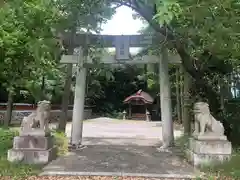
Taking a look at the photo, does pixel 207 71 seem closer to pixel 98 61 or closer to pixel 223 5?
pixel 98 61

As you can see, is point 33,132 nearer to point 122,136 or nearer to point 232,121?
point 232,121

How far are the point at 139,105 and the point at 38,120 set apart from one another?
81.1ft

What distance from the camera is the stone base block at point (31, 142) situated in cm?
806

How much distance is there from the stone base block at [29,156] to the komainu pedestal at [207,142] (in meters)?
3.72

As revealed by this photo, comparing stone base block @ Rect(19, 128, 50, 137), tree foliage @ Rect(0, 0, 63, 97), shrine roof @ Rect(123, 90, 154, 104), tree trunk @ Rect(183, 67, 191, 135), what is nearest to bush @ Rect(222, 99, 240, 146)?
tree trunk @ Rect(183, 67, 191, 135)

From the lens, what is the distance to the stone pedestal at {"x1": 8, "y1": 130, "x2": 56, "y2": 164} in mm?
7934

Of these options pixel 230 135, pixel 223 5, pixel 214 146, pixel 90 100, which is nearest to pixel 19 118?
pixel 90 100

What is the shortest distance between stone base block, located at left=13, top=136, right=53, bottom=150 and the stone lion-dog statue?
298 millimetres

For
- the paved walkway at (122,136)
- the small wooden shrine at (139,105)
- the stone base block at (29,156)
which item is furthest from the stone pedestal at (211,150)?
the small wooden shrine at (139,105)

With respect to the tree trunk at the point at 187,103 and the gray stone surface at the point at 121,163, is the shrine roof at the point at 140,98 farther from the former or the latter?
the gray stone surface at the point at 121,163

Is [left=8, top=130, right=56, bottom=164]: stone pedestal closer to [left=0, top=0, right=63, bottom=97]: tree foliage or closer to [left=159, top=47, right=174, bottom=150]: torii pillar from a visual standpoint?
[left=0, top=0, right=63, bottom=97]: tree foliage

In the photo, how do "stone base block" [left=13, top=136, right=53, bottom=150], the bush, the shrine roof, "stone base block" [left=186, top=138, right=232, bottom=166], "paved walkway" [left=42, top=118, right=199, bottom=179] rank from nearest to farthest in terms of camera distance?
"paved walkway" [left=42, top=118, right=199, bottom=179], "stone base block" [left=186, top=138, right=232, bottom=166], "stone base block" [left=13, top=136, right=53, bottom=150], the bush, the shrine roof

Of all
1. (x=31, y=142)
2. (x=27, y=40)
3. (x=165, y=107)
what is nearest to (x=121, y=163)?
(x=31, y=142)

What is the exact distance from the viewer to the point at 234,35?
6.90 meters
